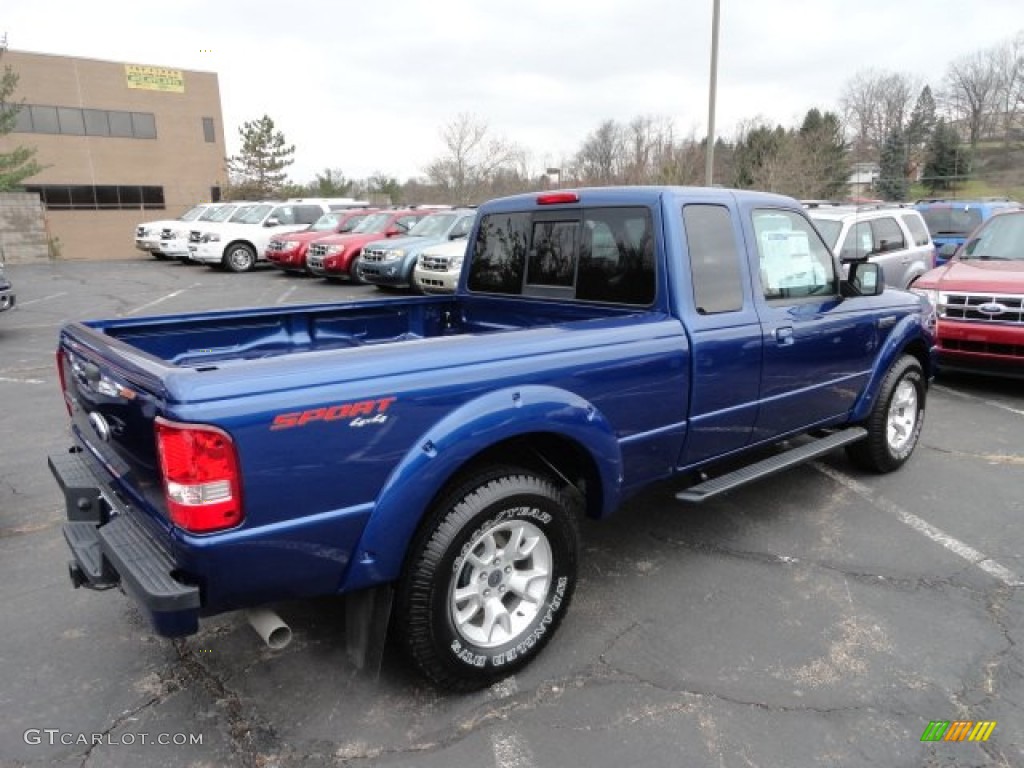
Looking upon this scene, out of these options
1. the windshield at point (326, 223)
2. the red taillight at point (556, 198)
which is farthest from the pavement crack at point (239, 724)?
the windshield at point (326, 223)

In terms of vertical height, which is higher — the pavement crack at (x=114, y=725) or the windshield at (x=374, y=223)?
the windshield at (x=374, y=223)

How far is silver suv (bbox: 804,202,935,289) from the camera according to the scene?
30.3ft

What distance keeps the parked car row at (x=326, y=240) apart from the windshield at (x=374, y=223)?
0.02 m

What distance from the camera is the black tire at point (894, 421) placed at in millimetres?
4867

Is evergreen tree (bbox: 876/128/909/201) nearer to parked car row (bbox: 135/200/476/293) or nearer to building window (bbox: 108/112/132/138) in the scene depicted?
parked car row (bbox: 135/200/476/293)

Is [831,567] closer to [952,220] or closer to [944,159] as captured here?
[952,220]

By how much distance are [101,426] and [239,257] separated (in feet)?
61.0

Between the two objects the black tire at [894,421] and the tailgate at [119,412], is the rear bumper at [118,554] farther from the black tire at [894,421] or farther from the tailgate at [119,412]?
the black tire at [894,421]

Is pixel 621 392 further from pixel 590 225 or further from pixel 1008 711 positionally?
pixel 1008 711

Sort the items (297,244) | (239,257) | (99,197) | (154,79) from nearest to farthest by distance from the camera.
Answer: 1. (297,244)
2. (239,257)
3. (99,197)
4. (154,79)

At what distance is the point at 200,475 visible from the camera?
2.08m

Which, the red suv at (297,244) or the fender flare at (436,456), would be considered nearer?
the fender flare at (436,456)

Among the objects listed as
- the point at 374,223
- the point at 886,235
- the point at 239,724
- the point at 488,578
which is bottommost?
the point at 239,724

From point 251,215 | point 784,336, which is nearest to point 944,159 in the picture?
point 251,215
